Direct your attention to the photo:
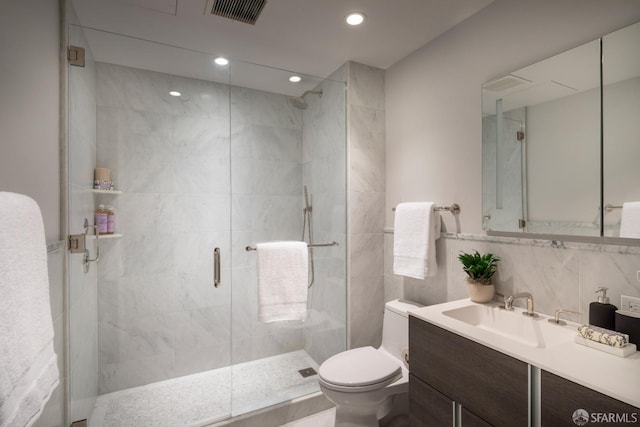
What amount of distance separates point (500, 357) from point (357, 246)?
131cm

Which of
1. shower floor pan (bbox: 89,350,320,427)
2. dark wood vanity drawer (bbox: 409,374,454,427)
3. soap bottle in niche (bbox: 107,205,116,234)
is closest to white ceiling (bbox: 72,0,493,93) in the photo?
soap bottle in niche (bbox: 107,205,116,234)

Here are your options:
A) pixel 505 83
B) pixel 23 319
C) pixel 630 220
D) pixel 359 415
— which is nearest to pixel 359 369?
pixel 359 415

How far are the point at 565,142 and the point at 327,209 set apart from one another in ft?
4.58

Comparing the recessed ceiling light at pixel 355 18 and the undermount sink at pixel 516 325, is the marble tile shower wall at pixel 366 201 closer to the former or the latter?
the recessed ceiling light at pixel 355 18

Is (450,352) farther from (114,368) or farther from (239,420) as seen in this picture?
(114,368)

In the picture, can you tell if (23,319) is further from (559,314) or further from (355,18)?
(355,18)

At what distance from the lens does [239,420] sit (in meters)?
1.89

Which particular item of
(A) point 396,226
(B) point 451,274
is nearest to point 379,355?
(B) point 451,274

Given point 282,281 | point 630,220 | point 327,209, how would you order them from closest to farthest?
point 630,220 < point 282,281 < point 327,209

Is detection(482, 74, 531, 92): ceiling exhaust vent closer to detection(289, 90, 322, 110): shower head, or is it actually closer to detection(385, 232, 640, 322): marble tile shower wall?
detection(385, 232, 640, 322): marble tile shower wall

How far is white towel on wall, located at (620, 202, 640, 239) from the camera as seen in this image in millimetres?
1126

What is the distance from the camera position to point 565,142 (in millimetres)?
1342

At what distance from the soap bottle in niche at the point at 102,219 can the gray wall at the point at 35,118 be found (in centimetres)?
50

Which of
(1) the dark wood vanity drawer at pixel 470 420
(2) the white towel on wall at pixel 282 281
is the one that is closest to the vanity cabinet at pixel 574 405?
(1) the dark wood vanity drawer at pixel 470 420
